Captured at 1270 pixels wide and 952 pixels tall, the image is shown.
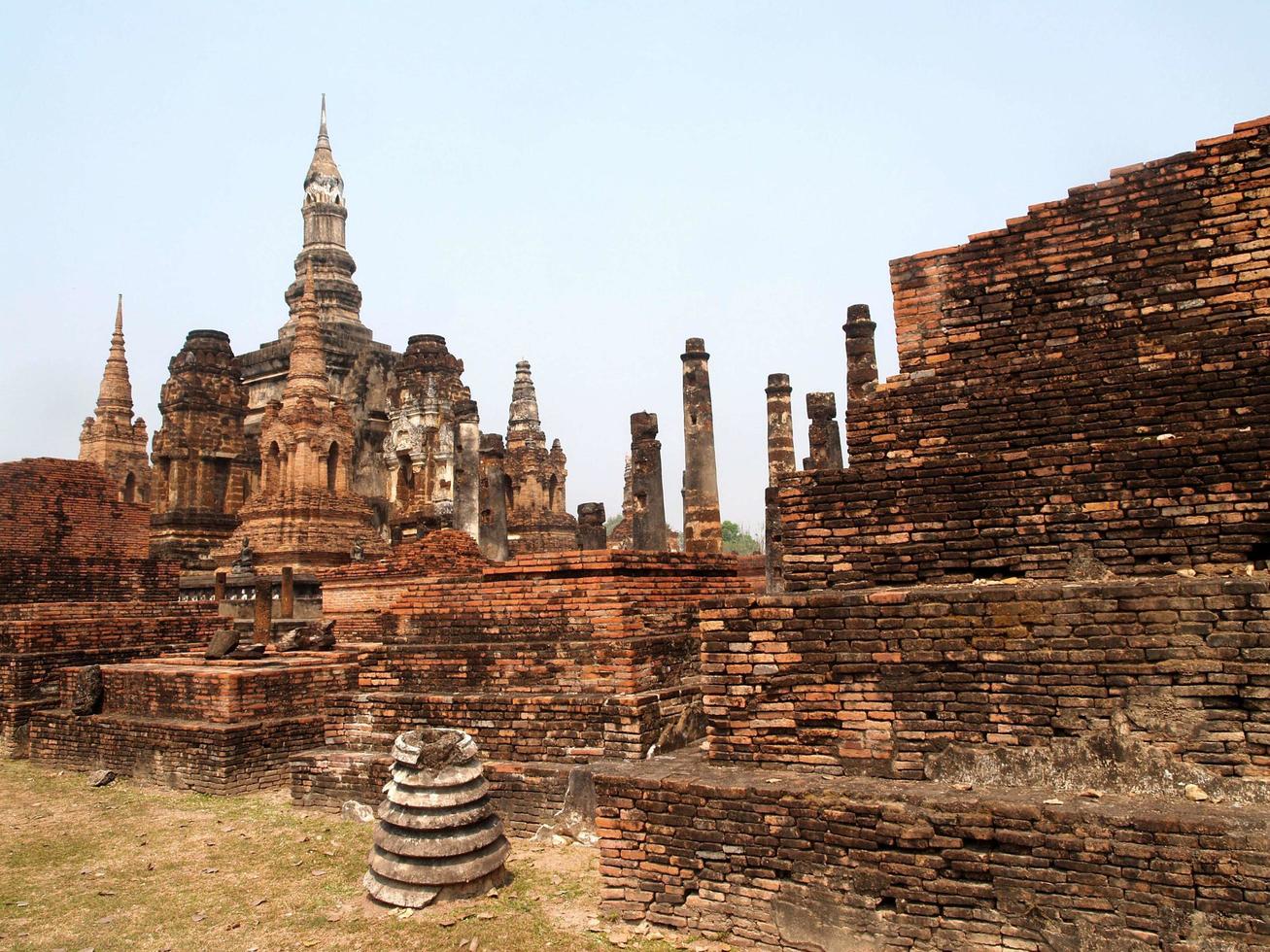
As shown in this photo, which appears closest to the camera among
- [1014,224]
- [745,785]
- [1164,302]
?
[745,785]

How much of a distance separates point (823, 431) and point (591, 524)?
618cm

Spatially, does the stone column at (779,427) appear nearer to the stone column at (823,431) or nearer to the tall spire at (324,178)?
the stone column at (823,431)

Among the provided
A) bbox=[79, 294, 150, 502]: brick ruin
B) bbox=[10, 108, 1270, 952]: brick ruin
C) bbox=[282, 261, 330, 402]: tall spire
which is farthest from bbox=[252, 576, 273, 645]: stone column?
bbox=[79, 294, 150, 502]: brick ruin

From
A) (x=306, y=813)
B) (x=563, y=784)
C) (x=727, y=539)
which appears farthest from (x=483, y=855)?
(x=727, y=539)

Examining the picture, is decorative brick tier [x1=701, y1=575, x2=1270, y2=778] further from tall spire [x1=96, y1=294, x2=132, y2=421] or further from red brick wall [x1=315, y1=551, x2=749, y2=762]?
tall spire [x1=96, y1=294, x2=132, y2=421]

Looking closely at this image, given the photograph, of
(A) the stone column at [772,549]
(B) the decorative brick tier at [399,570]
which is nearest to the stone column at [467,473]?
(B) the decorative brick tier at [399,570]

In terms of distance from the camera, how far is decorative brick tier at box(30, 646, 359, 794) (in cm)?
944

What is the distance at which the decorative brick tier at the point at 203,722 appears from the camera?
9.44m

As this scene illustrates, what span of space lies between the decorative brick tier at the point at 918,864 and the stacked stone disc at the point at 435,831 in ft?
3.46

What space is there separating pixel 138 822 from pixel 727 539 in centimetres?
10648

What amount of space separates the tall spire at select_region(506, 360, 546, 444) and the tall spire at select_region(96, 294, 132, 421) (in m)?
13.0

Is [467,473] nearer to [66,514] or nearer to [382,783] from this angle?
[66,514]

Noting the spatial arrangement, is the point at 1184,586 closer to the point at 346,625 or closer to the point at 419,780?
the point at 419,780

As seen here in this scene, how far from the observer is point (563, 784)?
23.6 feet
